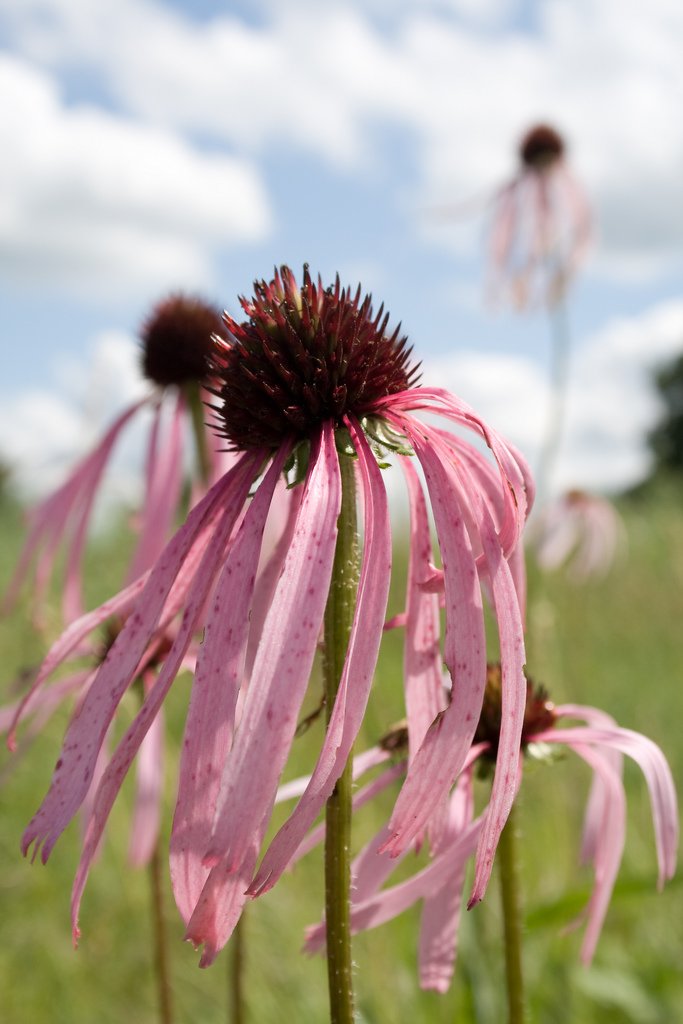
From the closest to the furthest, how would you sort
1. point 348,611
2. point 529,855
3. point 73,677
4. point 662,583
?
point 348,611 < point 73,677 < point 529,855 < point 662,583

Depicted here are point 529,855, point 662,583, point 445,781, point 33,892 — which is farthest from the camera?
point 662,583

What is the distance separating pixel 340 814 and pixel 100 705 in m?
0.17

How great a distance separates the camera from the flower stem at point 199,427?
150 centimetres

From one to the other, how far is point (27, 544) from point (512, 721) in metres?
1.01


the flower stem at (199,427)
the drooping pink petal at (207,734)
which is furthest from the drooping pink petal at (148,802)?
the drooping pink petal at (207,734)

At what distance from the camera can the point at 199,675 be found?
25.0 inches

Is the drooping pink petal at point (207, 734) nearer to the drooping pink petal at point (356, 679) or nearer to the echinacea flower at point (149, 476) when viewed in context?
the drooping pink petal at point (356, 679)

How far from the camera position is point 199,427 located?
1612 millimetres

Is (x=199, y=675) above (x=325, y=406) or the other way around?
the other way around

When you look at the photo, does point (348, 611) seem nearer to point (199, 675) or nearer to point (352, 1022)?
point (199, 675)

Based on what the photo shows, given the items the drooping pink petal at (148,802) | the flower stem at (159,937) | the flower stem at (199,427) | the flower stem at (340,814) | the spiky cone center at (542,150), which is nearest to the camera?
the flower stem at (340,814)

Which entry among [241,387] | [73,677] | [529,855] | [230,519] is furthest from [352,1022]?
[529,855]

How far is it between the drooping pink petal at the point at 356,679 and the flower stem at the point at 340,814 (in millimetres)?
22

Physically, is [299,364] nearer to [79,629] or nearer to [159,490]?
[79,629]
